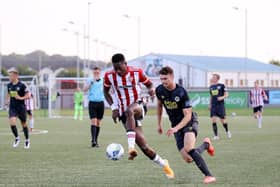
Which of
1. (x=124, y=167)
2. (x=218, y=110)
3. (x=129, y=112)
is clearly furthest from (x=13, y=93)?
(x=218, y=110)

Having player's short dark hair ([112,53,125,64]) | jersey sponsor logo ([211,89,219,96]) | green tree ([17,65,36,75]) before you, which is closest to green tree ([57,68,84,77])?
green tree ([17,65,36,75])

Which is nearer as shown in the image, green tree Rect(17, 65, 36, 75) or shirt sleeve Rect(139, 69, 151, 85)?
shirt sleeve Rect(139, 69, 151, 85)

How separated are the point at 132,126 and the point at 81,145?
764cm

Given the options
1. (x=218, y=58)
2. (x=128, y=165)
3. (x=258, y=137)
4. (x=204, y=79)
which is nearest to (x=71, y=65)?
(x=218, y=58)

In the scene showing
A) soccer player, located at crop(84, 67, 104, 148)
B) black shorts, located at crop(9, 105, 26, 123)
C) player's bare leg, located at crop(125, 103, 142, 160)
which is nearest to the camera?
player's bare leg, located at crop(125, 103, 142, 160)

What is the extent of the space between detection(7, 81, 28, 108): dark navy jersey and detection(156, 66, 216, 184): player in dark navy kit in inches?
293

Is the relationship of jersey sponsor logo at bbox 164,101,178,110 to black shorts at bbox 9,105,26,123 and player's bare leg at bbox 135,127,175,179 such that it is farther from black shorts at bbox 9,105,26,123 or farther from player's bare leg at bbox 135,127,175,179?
black shorts at bbox 9,105,26,123

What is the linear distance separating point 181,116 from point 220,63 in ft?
257

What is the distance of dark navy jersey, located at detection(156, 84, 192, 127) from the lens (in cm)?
1075

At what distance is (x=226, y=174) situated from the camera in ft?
38.5

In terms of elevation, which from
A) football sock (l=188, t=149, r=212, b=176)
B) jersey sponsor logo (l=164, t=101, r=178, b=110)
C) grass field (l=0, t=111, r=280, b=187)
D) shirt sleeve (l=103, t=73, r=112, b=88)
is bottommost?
grass field (l=0, t=111, r=280, b=187)

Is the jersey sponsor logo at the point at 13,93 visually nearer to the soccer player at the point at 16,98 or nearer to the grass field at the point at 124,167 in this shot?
the soccer player at the point at 16,98

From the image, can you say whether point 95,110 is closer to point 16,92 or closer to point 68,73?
point 16,92

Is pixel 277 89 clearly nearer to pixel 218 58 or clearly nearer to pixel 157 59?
pixel 157 59
